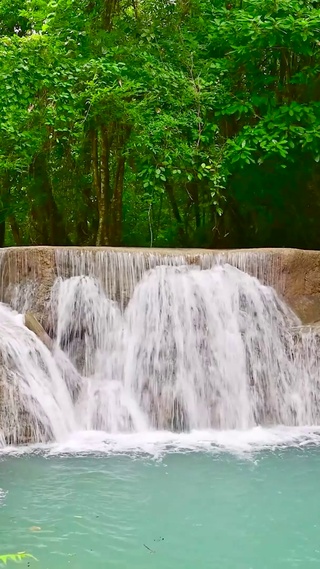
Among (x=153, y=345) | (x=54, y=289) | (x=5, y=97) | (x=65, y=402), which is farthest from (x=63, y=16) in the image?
(x=65, y=402)

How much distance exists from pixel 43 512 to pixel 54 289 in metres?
3.51

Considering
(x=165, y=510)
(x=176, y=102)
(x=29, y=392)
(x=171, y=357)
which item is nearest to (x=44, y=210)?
(x=176, y=102)

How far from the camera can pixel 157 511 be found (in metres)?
4.38

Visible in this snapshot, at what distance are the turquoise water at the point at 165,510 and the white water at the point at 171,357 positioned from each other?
42.6 inches

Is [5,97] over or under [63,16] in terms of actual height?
under

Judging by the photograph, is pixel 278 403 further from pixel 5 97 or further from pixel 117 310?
pixel 5 97

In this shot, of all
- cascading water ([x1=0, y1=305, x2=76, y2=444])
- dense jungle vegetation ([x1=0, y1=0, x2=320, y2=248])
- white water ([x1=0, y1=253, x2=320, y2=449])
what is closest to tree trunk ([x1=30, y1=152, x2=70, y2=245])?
dense jungle vegetation ([x1=0, y1=0, x2=320, y2=248])

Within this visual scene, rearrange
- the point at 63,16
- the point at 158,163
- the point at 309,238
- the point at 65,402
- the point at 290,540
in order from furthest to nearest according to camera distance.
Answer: the point at 309,238 → the point at 63,16 → the point at 158,163 → the point at 65,402 → the point at 290,540

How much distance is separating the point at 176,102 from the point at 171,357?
422 cm

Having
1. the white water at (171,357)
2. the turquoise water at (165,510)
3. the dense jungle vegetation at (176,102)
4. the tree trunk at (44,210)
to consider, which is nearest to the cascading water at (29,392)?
the white water at (171,357)

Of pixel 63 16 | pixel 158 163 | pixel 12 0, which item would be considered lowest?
pixel 158 163

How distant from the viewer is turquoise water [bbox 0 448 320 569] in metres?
3.67

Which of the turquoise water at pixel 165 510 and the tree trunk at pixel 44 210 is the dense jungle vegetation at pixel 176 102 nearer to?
the tree trunk at pixel 44 210

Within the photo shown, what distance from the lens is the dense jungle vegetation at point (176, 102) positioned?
368 inches
